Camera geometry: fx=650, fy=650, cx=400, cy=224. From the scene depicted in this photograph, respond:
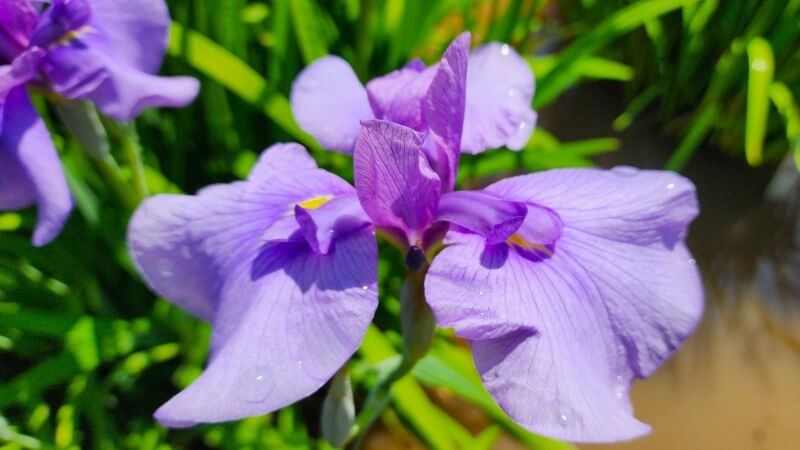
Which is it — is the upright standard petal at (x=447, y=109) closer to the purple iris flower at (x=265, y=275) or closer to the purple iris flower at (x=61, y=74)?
the purple iris flower at (x=265, y=275)

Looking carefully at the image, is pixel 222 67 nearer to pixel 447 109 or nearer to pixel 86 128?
pixel 86 128

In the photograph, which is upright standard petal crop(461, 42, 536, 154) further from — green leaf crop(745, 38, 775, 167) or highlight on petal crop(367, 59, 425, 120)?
green leaf crop(745, 38, 775, 167)

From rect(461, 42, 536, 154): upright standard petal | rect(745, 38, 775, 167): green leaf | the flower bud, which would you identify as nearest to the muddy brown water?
rect(745, 38, 775, 167): green leaf

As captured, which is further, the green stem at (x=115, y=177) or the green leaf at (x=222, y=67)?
the green leaf at (x=222, y=67)

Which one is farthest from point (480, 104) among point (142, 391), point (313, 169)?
point (142, 391)

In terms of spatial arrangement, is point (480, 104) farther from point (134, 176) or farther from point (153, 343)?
point (153, 343)

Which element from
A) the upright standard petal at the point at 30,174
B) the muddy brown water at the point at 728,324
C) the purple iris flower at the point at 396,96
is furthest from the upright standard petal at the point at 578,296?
the muddy brown water at the point at 728,324

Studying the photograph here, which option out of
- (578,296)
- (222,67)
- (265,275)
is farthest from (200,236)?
(222,67)

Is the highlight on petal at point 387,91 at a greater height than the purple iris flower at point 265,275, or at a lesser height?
greater
